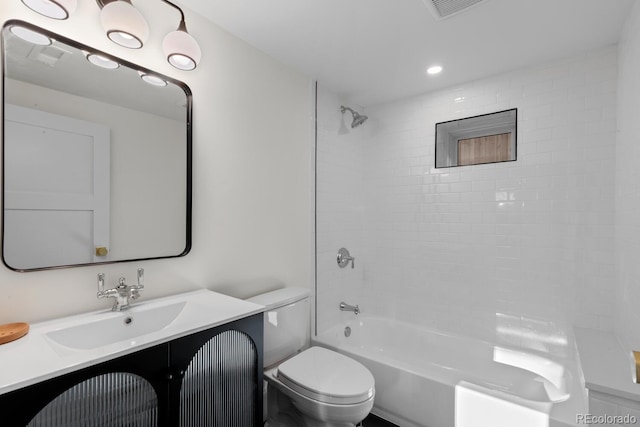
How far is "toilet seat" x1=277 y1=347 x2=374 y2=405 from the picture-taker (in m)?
1.59

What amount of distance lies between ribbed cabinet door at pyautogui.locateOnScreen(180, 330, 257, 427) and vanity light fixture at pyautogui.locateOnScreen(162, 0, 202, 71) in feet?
4.30

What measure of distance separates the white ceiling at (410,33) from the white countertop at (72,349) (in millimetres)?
1550

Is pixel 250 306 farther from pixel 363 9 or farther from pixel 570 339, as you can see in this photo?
pixel 570 339

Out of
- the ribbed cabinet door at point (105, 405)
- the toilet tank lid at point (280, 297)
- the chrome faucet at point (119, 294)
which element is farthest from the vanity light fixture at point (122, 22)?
the toilet tank lid at point (280, 297)

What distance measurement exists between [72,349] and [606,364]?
2335mm

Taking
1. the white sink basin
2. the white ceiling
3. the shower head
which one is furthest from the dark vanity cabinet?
the shower head

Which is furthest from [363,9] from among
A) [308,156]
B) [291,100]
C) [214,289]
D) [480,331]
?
[480,331]

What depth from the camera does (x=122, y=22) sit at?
1.32 metres

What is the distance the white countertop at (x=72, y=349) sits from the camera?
0.87 m

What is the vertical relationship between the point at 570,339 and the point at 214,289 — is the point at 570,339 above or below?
below

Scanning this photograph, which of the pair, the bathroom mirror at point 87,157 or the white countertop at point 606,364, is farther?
the white countertop at point 606,364

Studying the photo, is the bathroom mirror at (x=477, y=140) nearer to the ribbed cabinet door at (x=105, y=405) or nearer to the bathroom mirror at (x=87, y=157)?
the bathroom mirror at (x=87, y=157)

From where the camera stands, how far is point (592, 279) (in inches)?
84.6

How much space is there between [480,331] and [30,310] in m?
2.77
